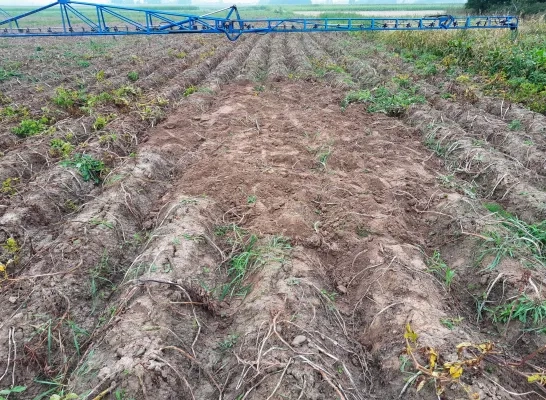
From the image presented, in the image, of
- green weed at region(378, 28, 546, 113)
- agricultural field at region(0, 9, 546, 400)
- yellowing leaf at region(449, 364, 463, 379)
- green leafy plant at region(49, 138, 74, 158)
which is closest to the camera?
yellowing leaf at region(449, 364, 463, 379)

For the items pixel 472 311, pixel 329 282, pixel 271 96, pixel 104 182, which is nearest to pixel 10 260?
pixel 104 182

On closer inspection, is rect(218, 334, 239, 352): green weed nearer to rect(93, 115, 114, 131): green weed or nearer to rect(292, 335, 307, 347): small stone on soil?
rect(292, 335, 307, 347): small stone on soil

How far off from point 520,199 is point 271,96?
264 inches

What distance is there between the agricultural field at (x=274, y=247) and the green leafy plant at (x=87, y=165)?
0.04 meters

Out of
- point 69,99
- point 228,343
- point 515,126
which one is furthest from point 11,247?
point 515,126

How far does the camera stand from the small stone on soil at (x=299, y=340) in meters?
3.10

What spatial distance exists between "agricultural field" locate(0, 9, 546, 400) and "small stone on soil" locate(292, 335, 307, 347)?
2 centimetres

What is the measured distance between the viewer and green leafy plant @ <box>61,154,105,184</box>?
6032 millimetres

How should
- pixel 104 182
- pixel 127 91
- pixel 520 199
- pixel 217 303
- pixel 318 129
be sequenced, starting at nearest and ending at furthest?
pixel 217 303 → pixel 520 199 → pixel 104 182 → pixel 318 129 → pixel 127 91

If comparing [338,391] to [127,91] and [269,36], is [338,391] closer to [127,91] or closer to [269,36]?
[127,91]

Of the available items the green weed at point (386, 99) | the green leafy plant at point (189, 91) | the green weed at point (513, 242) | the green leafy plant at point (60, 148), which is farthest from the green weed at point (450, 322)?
the green leafy plant at point (189, 91)

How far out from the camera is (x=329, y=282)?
13.7ft

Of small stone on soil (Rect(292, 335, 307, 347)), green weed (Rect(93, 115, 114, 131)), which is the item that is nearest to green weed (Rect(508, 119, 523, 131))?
small stone on soil (Rect(292, 335, 307, 347))

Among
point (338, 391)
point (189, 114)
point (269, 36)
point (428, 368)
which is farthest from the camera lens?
point (269, 36)
